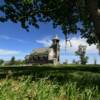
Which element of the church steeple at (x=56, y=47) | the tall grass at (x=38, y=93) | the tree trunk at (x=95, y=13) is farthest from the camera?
the church steeple at (x=56, y=47)

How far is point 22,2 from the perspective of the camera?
2230 centimetres

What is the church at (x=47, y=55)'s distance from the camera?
103m

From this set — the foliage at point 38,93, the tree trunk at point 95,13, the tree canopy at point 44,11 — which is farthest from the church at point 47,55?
the foliage at point 38,93

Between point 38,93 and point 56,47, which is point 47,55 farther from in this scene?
point 38,93

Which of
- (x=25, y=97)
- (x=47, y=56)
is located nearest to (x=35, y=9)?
(x=25, y=97)

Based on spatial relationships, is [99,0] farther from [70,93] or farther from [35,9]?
[70,93]

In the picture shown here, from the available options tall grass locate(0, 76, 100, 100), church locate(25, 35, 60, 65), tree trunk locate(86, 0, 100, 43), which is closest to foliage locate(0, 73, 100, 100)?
tall grass locate(0, 76, 100, 100)

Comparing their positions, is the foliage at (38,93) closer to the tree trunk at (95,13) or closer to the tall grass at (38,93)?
the tall grass at (38,93)

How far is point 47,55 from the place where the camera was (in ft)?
355

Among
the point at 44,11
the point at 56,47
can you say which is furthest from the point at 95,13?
the point at 56,47

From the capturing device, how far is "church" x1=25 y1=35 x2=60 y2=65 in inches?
4058

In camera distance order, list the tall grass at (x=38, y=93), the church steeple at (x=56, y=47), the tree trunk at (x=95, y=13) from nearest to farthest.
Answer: the tall grass at (x=38, y=93)
the tree trunk at (x=95, y=13)
the church steeple at (x=56, y=47)

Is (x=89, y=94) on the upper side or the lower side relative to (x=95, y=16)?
lower

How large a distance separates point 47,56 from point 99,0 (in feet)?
290
